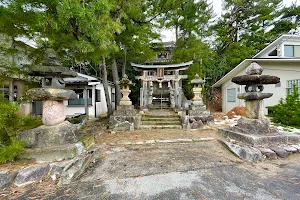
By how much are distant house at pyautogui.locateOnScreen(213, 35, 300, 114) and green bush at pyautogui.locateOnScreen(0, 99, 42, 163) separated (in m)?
11.4

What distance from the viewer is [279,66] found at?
876 centimetres

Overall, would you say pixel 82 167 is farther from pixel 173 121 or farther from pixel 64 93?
pixel 173 121

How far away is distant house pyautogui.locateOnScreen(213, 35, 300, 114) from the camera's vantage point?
8141 mm

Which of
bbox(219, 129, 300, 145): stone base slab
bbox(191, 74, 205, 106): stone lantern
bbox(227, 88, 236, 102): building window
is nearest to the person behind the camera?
bbox(219, 129, 300, 145): stone base slab

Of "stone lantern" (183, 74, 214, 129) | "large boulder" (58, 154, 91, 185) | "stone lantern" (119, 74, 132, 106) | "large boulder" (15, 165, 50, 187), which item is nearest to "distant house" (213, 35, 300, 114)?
"stone lantern" (183, 74, 214, 129)

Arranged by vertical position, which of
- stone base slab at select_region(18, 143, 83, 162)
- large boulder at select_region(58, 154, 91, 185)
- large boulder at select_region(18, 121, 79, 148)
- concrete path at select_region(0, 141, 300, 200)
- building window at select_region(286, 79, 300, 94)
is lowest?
concrete path at select_region(0, 141, 300, 200)

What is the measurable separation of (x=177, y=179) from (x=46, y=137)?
2739 millimetres

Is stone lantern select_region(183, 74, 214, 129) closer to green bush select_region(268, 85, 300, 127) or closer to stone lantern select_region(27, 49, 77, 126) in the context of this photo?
green bush select_region(268, 85, 300, 127)

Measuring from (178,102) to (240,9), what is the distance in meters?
14.1

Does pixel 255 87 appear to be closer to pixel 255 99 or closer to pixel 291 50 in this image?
pixel 255 99

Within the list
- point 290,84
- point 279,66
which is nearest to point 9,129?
point 290,84

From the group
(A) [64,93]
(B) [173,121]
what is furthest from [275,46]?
(A) [64,93]

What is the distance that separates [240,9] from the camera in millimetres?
14758

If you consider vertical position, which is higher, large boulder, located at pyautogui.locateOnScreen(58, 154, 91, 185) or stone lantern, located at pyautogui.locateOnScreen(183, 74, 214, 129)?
stone lantern, located at pyautogui.locateOnScreen(183, 74, 214, 129)
